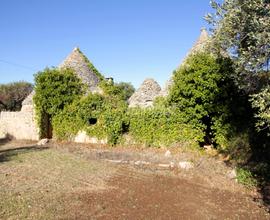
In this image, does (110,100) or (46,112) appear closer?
(110,100)

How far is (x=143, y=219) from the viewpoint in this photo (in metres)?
8.41

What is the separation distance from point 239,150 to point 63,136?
14.2 metres

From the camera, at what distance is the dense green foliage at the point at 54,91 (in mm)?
25484

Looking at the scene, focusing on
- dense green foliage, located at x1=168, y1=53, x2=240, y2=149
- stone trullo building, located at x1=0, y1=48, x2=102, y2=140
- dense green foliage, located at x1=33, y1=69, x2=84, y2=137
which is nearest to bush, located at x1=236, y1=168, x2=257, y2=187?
dense green foliage, located at x1=168, y1=53, x2=240, y2=149

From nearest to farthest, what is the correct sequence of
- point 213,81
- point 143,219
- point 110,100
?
point 143,219
point 213,81
point 110,100

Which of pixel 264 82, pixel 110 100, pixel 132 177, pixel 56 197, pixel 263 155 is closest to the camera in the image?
pixel 56 197

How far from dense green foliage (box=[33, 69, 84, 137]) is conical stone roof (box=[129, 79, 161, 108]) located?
4579mm

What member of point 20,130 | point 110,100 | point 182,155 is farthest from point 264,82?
point 20,130

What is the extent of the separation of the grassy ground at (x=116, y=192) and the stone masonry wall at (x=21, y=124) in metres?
12.0

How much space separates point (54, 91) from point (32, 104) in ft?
12.5

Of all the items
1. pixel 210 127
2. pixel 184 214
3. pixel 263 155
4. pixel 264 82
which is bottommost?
pixel 184 214

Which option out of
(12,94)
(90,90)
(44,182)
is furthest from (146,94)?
(12,94)

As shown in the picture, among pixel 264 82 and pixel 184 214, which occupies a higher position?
pixel 264 82

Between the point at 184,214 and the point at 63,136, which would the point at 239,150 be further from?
the point at 63,136
